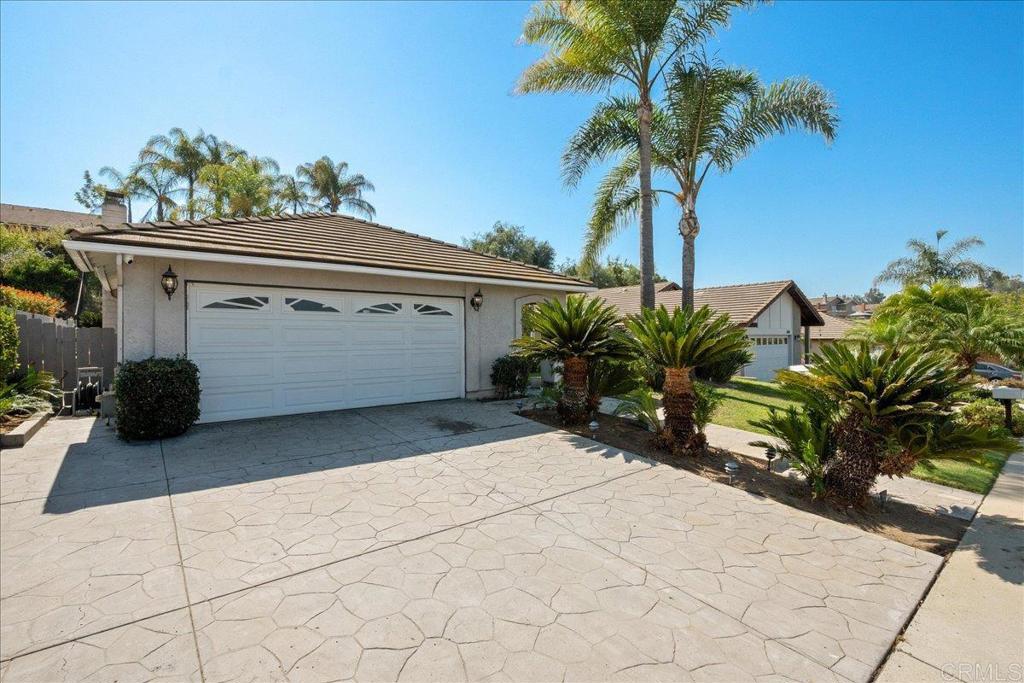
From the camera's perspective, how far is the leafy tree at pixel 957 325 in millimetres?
11211

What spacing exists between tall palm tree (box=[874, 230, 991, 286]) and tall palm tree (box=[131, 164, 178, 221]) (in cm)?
5062

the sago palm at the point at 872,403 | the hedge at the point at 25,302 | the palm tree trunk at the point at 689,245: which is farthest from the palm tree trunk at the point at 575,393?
the hedge at the point at 25,302

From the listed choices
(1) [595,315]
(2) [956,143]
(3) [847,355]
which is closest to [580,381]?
(1) [595,315]

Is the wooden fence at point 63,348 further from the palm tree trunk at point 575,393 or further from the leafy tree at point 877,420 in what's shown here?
the leafy tree at point 877,420

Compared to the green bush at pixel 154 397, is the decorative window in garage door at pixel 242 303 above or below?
above

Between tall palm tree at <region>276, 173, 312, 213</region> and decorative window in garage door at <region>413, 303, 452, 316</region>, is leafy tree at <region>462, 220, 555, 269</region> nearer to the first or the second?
tall palm tree at <region>276, 173, 312, 213</region>

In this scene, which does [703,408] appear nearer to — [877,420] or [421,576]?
[877,420]

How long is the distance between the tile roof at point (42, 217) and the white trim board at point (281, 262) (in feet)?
123

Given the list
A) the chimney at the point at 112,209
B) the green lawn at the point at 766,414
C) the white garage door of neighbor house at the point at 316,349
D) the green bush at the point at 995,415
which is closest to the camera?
the green lawn at the point at 766,414

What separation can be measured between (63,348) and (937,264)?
44.2m

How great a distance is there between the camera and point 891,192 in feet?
61.7

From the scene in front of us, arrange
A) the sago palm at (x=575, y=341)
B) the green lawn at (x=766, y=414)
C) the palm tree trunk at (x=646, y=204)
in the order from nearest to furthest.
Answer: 1. the green lawn at (x=766, y=414)
2. the sago palm at (x=575, y=341)
3. the palm tree trunk at (x=646, y=204)

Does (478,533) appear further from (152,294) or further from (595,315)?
(152,294)

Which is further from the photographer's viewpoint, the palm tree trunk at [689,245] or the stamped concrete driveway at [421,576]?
the palm tree trunk at [689,245]
